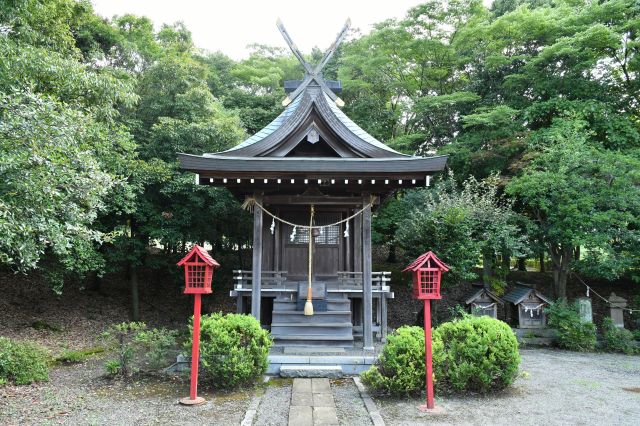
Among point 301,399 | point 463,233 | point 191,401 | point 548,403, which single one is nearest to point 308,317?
point 301,399

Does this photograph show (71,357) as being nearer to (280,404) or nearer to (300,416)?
(280,404)

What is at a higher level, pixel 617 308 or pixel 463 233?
pixel 463 233

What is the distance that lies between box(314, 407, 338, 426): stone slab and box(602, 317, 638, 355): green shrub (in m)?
9.58

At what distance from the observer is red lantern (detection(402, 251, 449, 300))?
259 inches

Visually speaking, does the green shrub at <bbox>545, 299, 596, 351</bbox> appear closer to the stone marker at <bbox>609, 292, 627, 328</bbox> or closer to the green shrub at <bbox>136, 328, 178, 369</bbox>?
the stone marker at <bbox>609, 292, 627, 328</bbox>

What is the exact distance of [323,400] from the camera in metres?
6.52

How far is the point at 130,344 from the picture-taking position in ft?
25.9

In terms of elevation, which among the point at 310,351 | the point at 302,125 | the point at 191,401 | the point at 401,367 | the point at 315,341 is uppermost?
the point at 302,125

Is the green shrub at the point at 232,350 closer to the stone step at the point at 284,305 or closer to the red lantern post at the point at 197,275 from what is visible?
the red lantern post at the point at 197,275

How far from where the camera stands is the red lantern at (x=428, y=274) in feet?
21.6

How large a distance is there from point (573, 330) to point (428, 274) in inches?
299

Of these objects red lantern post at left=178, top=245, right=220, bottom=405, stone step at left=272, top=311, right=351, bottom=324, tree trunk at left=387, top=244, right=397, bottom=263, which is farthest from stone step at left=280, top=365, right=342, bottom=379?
tree trunk at left=387, top=244, right=397, bottom=263

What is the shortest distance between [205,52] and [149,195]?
55.4 feet

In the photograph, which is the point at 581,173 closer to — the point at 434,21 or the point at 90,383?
the point at 434,21
